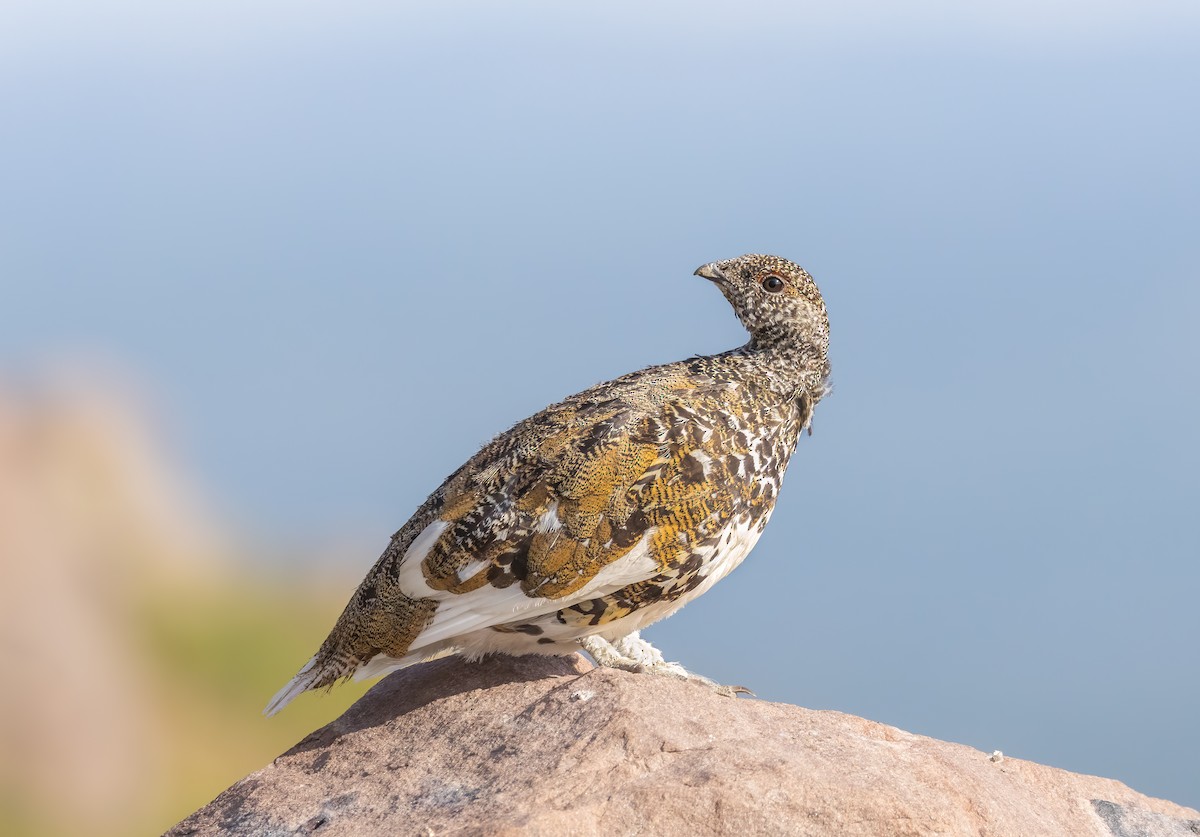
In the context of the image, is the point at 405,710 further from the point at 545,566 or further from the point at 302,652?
the point at 302,652

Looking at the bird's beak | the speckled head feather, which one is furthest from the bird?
the bird's beak

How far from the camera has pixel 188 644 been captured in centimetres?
1717

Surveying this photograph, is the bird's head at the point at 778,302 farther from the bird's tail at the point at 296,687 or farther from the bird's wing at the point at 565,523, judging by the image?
the bird's tail at the point at 296,687

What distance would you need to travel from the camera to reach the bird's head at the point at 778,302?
8000 millimetres

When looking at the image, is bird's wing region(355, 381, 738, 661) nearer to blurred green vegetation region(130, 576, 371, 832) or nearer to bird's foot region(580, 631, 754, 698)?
bird's foot region(580, 631, 754, 698)

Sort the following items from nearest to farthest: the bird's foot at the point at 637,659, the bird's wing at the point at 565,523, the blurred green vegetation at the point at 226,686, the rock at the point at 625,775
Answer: the rock at the point at 625,775 → the bird's wing at the point at 565,523 → the bird's foot at the point at 637,659 → the blurred green vegetation at the point at 226,686

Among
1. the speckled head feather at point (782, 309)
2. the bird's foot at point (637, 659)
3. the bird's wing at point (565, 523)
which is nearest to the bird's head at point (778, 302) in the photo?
the speckled head feather at point (782, 309)

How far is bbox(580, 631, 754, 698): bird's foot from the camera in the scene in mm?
7500

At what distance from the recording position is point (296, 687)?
767cm

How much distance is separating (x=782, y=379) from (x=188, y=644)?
11.8 m

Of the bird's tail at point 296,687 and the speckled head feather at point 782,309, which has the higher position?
the speckled head feather at point 782,309

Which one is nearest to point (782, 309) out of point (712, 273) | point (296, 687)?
point (712, 273)

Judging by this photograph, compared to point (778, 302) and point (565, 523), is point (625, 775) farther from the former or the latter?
point (778, 302)

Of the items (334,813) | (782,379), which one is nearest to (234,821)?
(334,813)
